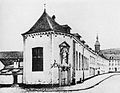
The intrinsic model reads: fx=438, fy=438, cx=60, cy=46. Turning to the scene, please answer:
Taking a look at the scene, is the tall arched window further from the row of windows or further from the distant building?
the distant building

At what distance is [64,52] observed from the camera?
1.67 m

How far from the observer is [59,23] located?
168 centimetres

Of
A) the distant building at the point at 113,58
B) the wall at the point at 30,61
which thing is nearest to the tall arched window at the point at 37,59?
the wall at the point at 30,61

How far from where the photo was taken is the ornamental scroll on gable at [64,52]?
5.46ft

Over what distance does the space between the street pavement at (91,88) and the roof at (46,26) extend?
0.71ft

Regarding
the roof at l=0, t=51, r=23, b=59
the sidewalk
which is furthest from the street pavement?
the roof at l=0, t=51, r=23, b=59

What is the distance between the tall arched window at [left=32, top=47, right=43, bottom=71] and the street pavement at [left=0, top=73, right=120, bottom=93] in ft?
0.27

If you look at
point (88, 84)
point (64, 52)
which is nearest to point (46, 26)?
point (64, 52)

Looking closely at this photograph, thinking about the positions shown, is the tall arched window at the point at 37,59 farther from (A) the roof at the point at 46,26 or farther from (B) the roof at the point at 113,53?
(B) the roof at the point at 113,53

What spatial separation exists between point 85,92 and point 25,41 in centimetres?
30

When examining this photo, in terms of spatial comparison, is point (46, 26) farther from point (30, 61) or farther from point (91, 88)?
point (91, 88)

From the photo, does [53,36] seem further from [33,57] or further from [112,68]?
[112,68]

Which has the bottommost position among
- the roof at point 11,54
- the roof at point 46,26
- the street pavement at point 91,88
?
the street pavement at point 91,88

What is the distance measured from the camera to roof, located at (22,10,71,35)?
166cm
